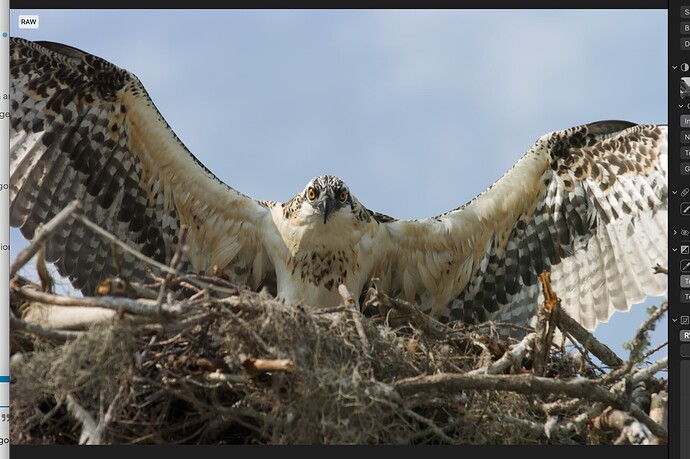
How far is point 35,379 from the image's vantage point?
20.5ft

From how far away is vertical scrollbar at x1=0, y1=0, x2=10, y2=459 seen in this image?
5.43m

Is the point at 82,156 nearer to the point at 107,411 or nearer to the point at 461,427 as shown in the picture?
the point at 107,411

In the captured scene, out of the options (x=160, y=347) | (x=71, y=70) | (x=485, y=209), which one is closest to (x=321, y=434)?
(x=160, y=347)

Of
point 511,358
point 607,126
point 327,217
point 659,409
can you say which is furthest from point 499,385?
point 607,126

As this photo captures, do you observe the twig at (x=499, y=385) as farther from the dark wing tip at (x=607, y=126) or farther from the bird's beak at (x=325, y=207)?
the dark wing tip at (x=607, y=126)

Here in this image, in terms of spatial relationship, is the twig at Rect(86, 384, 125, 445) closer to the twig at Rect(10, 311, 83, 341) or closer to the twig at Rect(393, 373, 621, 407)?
the twig at Rect(10, 311, 83, 341)

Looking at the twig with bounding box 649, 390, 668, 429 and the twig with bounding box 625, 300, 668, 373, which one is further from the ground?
the twig with bounding box 625, 300, 668, 373

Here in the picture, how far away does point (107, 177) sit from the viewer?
881cm

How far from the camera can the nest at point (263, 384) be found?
20.5 feet

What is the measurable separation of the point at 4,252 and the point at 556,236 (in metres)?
5.00

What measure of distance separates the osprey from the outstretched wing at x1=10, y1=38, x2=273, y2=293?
0.01 meters

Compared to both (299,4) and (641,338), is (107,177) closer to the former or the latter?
(299,4)

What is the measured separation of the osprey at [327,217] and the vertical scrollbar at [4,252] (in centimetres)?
248

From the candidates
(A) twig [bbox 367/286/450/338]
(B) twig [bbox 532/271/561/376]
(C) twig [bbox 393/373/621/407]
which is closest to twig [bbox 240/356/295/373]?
(C) twig [bbox 393/373/621/407]
